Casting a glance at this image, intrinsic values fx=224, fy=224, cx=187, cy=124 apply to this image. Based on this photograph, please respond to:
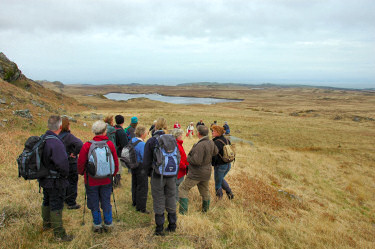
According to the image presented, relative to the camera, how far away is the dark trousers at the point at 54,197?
3836 millimetres

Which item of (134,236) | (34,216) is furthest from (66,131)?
(134,236)

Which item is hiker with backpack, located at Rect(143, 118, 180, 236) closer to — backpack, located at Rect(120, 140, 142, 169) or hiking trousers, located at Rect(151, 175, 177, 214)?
hiking trousers, located at Rect(151, 175, 177, 214)

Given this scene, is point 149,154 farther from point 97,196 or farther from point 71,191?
point 71,191

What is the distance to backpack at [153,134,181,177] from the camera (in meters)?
4.20

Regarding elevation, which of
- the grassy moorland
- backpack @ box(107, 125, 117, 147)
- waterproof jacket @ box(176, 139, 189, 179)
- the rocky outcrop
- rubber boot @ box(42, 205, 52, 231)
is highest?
the rocky outcrop

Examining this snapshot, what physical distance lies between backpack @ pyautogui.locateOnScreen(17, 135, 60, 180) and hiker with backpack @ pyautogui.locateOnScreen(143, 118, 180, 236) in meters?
1.70

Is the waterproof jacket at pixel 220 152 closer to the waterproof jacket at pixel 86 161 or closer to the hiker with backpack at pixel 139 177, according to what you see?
the hiker with backpack at pixel 139 177

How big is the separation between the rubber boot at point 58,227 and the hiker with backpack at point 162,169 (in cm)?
165

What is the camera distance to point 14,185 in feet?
19.8

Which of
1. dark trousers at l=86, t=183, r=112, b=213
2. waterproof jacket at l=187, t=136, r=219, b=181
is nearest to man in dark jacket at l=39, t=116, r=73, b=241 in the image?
dark trousers at l=86, t=183, r=112, b=213

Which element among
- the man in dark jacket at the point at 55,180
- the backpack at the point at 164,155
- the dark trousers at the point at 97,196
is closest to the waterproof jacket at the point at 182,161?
the backpack at the point at 164,155

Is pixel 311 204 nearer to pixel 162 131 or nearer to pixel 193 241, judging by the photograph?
pixel 193 241

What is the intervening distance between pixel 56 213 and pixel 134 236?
145cm

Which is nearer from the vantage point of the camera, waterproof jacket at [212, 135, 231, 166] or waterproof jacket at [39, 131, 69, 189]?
waterproof jacket at [39, 131, 69, 189]
